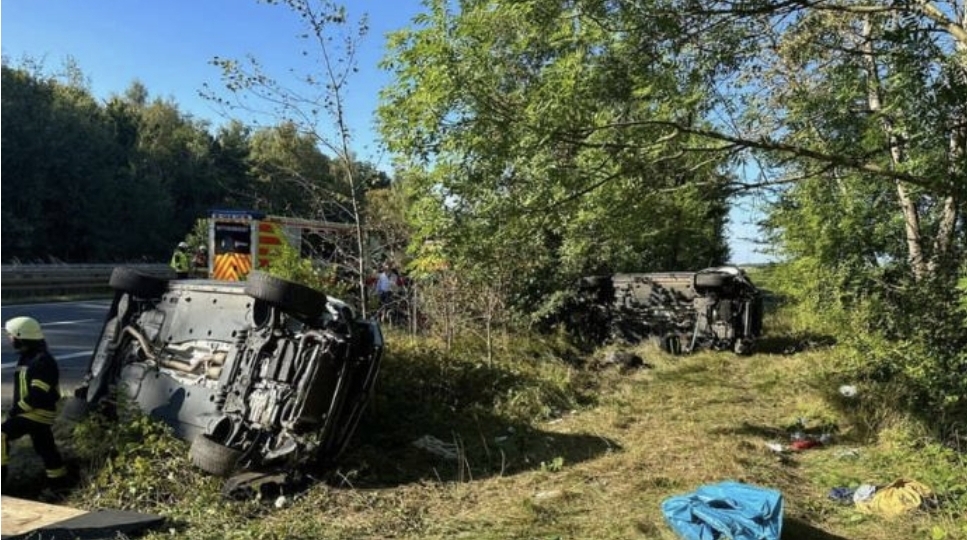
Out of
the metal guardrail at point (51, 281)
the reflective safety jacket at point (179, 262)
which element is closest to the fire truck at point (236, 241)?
the metal guardrail at point (51, 281)

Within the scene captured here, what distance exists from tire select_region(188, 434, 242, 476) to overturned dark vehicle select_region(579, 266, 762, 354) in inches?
363

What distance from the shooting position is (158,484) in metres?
5.52

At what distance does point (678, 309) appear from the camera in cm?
1373

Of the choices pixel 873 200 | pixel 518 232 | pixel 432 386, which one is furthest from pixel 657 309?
pixel 518 232

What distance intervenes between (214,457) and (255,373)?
73cm

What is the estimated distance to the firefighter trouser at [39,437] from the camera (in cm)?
Answer: 575

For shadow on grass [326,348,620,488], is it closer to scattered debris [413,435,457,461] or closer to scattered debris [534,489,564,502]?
scattered debris [413,435,457,461]

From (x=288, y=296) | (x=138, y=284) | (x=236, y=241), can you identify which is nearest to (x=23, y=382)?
(x=138, y=284)

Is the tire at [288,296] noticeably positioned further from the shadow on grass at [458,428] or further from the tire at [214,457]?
the shadow on grass at [458,428]

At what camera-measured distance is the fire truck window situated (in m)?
20.4

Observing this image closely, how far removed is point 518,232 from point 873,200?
5.45 metres

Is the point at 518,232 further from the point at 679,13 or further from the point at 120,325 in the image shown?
the point at 120,325

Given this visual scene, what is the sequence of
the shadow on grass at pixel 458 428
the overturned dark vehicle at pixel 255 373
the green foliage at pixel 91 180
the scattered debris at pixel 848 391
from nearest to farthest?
the overturned dark vehicle at pixel 255 373 < the shadow on grass at pixel 458 428 < the scattered debris at pixel 848 391 < the green foliage at pixel 91 180

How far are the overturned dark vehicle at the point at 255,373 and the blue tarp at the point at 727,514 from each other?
8.33 feet
